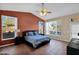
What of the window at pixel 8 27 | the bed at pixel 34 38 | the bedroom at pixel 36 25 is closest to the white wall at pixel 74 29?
the bedroom at pixel 36 25

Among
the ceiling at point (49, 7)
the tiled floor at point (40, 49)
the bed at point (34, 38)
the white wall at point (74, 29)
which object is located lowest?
the tiled floor at point (40, 49)

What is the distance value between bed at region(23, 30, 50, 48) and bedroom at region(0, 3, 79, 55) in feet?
0.15

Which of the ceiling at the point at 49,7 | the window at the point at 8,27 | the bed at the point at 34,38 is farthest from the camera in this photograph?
the bed at the point at 34,38

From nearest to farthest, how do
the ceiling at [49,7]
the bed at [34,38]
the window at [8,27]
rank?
the ceiling at [49,7], the window at [8,27], the bed at [34,38]

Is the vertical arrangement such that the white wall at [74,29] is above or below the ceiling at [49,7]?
below

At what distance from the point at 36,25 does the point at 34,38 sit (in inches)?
12.8

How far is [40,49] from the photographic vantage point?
7.39ft

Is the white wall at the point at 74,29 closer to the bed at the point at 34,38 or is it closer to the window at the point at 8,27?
the bed at the point at 34,38

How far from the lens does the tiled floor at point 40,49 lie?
2.12 m

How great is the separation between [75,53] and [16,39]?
1362mm

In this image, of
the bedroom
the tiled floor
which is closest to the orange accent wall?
the bedroom

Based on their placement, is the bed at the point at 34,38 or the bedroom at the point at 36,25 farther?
the bed at the point at 34,38

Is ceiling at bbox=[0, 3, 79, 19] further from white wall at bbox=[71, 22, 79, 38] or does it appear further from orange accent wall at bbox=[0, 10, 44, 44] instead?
white wall at bbox=[71, 22, 79, 38]

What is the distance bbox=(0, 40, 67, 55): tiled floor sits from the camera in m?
2.12
